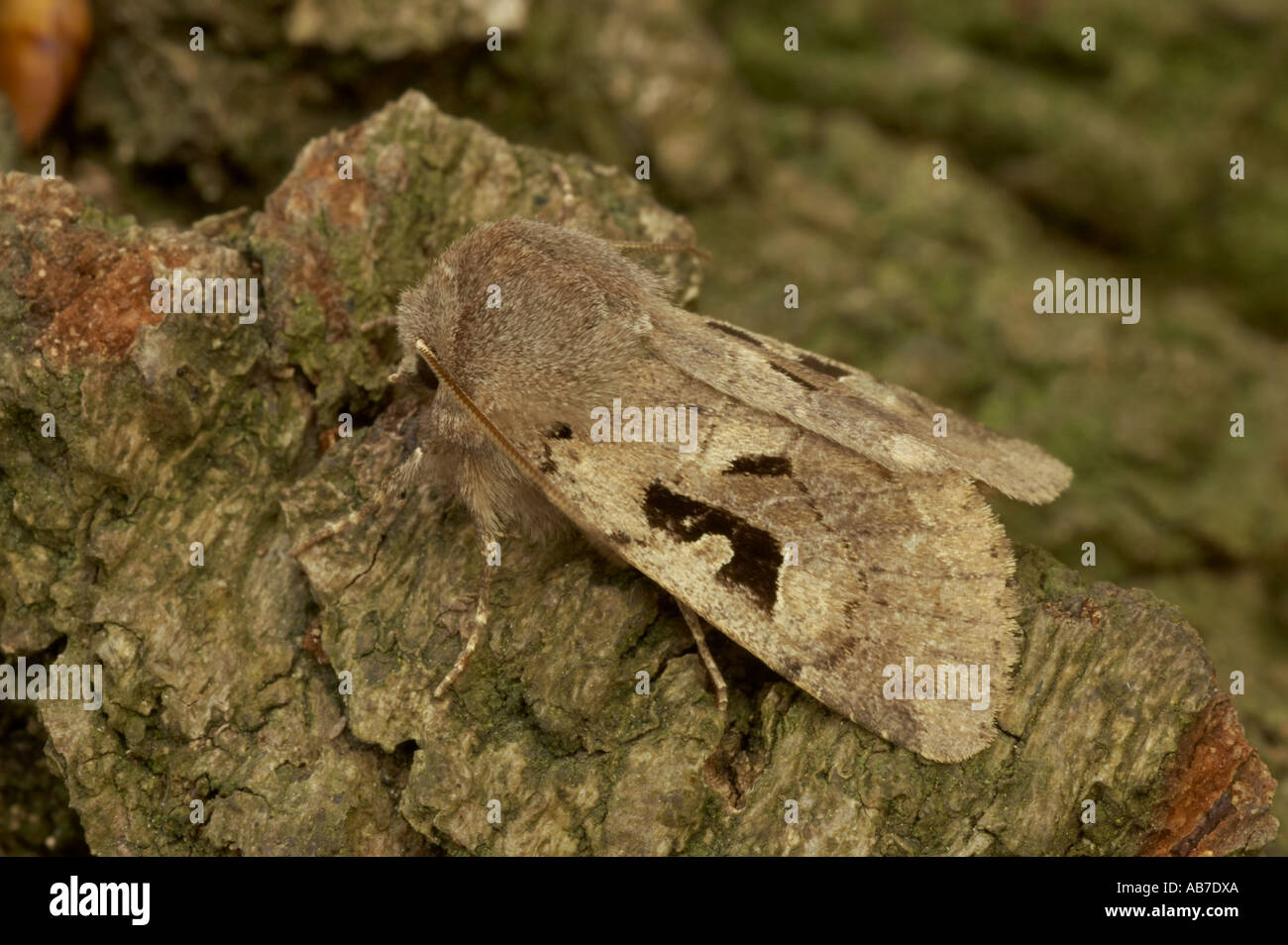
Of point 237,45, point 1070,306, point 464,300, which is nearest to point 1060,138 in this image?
→ point 1070,306

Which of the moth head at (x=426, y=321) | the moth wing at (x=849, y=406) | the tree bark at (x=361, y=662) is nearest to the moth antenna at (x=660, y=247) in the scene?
the moth wing at (x=849, y=406)

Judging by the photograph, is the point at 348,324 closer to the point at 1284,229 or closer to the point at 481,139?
the point at 481,139

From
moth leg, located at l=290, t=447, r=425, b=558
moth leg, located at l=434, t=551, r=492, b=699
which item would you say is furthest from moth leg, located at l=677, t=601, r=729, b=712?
moth leg, located at l=290, t=447, r=425, b=558

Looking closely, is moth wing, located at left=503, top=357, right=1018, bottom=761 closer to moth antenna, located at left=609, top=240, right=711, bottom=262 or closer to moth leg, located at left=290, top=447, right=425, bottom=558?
moth leg, located at left=290, top=447, right=425, bottom=558

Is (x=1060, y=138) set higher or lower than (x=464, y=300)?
higher

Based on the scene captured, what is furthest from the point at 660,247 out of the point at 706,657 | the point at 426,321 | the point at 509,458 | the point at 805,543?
the point at 706,657

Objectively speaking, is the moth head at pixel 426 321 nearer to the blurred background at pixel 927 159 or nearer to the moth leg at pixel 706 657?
the moth leg at pixel 706 657
